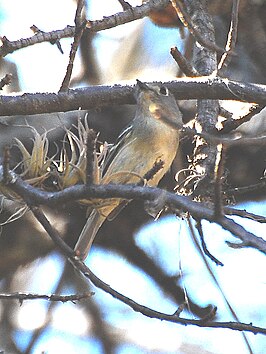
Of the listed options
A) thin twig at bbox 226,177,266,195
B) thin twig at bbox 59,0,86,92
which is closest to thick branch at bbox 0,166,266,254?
thin twig at bbox 59,0,86,92

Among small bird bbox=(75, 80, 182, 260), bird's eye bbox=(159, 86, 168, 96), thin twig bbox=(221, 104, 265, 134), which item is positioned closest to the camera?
thin twig bbox=(221, 104, 265, 134)

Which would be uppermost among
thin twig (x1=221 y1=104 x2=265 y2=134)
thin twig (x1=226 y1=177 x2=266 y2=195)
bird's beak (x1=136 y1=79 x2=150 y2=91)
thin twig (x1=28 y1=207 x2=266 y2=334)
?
bird's beak (x1=136 y1=79 x2=150 y2=91)

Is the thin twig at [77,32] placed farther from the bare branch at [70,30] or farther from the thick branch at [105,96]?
the bare branch at [70,30]

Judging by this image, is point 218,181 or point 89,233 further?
point 89,233

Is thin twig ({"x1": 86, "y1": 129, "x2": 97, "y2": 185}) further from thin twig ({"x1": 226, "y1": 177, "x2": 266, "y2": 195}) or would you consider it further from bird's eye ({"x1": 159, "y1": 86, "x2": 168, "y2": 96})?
bird's eye ({"x1": 159, "y1": 86, "x2": 168, "y2": 96})

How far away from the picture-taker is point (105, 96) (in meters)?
3.03

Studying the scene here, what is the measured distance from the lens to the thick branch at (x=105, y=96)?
2908 mm

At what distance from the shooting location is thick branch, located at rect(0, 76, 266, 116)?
9.54 ft

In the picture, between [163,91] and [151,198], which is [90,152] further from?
[163,91]

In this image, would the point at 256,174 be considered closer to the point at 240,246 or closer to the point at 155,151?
the point at 155,151

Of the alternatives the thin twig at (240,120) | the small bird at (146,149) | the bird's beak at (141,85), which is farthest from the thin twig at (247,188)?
the bird's beak at (141,85)

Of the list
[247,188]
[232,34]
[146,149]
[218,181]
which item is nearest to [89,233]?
[146,149]

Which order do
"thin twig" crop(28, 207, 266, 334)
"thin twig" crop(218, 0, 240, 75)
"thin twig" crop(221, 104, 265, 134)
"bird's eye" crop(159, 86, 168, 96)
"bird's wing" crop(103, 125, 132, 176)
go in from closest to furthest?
"thin twig" crop(28, 207, 266, 334)
"thin twig" crop(218, 0, 240, 75)
"thin twig" crop(221, 104, 265, 134)
"bird's eye" crop(159, 86, 168, 96)
"bird's wing" crop(103, 125, 132, 176)

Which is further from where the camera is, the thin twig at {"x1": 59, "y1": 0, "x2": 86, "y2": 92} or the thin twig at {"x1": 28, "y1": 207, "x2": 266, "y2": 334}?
the thin twig at {"x1": 59, "y1": 0, "x2": 86, "y2": 92}
